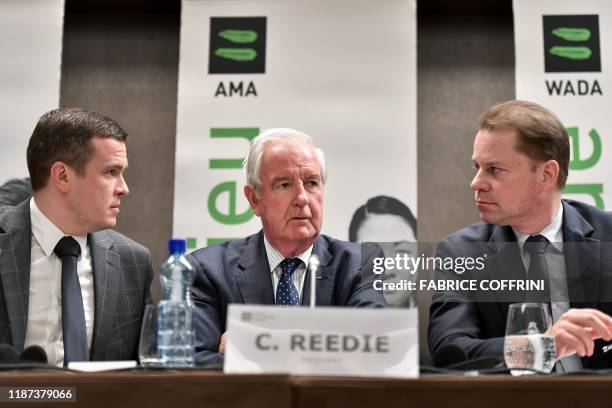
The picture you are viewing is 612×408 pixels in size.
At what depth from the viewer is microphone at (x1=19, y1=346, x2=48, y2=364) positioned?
5.29 ft

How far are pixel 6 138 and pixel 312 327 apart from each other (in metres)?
3.06

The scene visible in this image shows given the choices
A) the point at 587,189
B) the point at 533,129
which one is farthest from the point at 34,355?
the point at 587,189

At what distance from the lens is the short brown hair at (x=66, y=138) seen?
2754mm

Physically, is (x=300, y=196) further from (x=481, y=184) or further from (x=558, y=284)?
(x=558, y=284)

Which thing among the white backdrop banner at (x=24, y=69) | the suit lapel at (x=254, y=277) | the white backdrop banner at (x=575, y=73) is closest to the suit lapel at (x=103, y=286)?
the suit lapel at (x=254, y=277)

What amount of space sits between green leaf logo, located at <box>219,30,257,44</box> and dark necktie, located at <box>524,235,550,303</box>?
7.93 feet

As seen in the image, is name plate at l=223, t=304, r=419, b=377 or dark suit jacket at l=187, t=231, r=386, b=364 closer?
name plate at l=223, t=304, r=419, b=377

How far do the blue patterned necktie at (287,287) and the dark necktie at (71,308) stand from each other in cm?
61

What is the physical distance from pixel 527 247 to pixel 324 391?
1.00 m

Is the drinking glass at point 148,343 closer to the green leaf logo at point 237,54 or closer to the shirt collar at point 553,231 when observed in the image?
the shirt collar at point 553,231

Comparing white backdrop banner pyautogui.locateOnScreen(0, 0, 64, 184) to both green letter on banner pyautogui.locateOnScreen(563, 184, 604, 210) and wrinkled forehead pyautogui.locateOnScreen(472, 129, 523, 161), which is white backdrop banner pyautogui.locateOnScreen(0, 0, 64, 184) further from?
green letter on banner pyautogui.locateOnScreen(563, 184, 604, 210)

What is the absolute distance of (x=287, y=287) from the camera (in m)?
2.60

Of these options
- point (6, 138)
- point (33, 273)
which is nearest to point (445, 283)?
point (33, 273)

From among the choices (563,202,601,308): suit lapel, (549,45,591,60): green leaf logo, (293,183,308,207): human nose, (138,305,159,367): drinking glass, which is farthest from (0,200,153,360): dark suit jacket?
(549,45,591,60): green leaf logo
